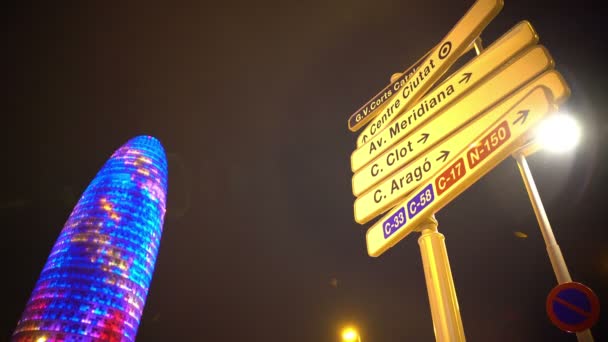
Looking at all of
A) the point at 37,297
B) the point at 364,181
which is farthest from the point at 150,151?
the point at 364,181

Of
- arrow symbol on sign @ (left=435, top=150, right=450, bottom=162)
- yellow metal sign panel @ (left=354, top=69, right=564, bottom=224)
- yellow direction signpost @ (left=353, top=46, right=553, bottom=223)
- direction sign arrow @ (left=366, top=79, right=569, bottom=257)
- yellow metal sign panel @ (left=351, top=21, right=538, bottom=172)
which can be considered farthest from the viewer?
yellow metal sign panel @ (left=351, top=21, right=538, bottom=172)

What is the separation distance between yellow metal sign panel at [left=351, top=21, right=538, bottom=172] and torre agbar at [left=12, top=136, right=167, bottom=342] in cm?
8349

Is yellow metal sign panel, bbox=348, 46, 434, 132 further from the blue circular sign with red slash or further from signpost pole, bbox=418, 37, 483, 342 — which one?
the blue circular sign with red slash

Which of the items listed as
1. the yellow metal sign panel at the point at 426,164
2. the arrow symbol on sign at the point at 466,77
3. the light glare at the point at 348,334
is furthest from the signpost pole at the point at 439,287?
the light glare at the point at 348,334

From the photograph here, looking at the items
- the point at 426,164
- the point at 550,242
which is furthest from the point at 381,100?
the point at 550,242

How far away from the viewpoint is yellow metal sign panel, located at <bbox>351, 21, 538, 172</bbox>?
315 centimetres

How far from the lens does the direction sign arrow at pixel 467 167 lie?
8.54 ft

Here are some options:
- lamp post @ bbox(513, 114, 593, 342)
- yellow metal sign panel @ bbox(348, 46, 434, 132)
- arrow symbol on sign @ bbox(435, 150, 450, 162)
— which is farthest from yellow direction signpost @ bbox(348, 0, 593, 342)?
lamp post @ bbox(513, 114, 593, 342)

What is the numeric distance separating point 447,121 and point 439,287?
1.31 meters

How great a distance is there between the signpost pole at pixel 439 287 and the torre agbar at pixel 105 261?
276ft

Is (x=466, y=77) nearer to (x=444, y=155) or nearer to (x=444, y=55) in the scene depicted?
(x=444, y=55)

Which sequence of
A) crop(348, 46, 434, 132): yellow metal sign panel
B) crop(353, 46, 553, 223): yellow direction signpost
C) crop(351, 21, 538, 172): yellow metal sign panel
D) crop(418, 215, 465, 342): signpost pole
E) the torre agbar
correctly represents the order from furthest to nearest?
the torre agbar < crop(348, 46, 434, 132): yellow metal sign panel < crop(351, 21, 538, 172): yellow metal sign panel < crop(353, 46, 553, 223): yellow direction signpost < crop(418, 215, 465, 342): signpost pole

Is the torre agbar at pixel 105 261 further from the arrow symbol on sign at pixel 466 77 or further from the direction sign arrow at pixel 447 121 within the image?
the arrow symbol on sign at pixel 466 77

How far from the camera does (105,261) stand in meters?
77.2
